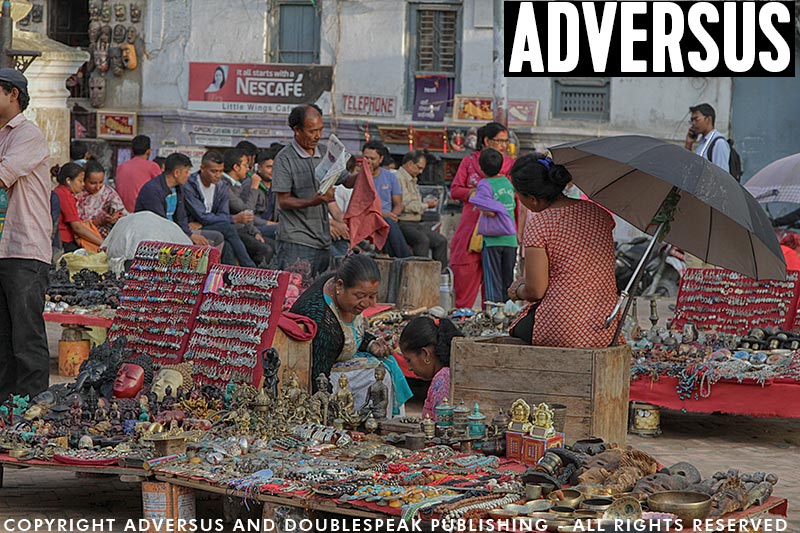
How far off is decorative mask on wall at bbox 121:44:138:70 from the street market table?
15512 mm

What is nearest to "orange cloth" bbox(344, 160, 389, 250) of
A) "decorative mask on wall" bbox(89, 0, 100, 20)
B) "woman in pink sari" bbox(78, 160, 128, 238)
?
"woman in pink sari" bbox(78, 160, 128, 238)

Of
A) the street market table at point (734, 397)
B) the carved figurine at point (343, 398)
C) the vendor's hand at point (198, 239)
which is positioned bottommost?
the street market table at point (734, 397)

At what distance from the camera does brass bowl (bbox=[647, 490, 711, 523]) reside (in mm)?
4617

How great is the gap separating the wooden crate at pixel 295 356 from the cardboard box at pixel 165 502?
4.47 feet

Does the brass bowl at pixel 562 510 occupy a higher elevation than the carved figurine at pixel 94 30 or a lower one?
lower

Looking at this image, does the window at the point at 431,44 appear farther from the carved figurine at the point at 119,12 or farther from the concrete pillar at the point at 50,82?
the concrete pillar at the point at 50,82

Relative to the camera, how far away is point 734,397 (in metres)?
8.08

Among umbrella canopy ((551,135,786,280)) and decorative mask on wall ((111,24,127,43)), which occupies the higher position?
decorative mask on wall ((111,24,127,43))

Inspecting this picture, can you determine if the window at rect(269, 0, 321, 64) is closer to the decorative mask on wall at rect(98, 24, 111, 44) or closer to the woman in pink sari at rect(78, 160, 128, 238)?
the decorative mask on wall at rect(98, 24, 111, 44)

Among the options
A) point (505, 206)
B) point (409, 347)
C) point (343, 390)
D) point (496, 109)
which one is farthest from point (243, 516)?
point (496, 109)

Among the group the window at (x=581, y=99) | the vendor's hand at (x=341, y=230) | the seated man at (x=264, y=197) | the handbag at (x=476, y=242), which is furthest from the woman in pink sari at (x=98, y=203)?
the window at (x=581, y=99)

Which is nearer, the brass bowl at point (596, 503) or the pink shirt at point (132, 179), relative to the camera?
the brass bowl at point (596, 503)

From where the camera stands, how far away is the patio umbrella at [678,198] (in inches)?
243

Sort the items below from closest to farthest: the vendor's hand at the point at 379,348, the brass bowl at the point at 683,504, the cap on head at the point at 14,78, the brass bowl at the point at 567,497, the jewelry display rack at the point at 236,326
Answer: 1. the brass bowl at the point at 683,504
2. the brass bowl at the point at 567,497
3. the jewelry display rack at the point at 236,326
4. the cap on head at the point at 14,78
5. the vendor's hand at the point at 379,348
